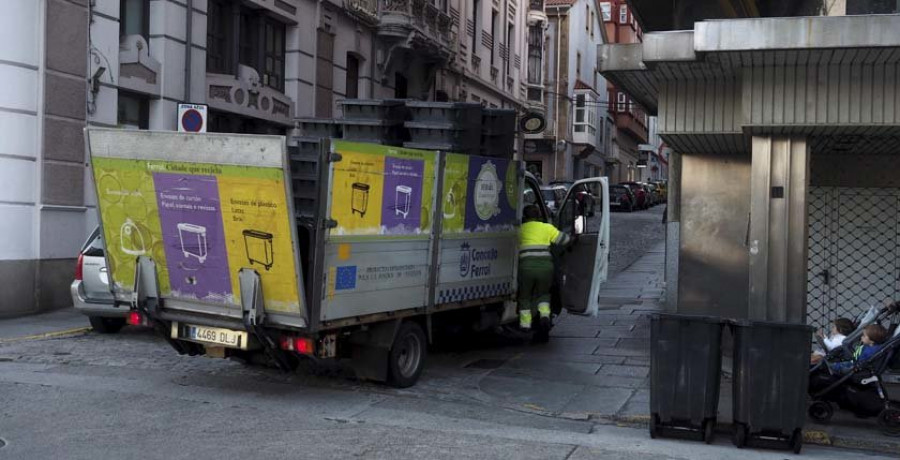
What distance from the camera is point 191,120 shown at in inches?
514

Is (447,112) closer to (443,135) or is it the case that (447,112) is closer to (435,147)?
(443,135)

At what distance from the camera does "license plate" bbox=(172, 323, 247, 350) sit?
7645 mm

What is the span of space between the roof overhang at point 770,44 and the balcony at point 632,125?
174ft

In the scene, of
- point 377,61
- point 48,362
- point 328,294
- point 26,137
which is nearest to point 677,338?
point 328,294

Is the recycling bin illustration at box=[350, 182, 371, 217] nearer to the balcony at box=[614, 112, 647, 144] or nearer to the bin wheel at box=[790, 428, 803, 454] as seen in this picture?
the bin wheel at box=[790, 428, 803, 454]

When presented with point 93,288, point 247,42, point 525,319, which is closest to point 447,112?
point 525,319

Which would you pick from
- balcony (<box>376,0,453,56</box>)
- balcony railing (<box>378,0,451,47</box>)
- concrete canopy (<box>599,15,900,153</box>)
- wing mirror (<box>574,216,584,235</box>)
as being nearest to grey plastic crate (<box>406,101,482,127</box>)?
concrete canopy (<box>599,15,900,153</box>)

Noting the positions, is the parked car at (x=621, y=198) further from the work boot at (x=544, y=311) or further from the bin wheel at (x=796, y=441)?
the bin wheel at (x=796, y=441)

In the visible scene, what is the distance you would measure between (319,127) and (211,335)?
3.43 meters

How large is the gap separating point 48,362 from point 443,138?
15.8ft

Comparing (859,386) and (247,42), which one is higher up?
(247,42)

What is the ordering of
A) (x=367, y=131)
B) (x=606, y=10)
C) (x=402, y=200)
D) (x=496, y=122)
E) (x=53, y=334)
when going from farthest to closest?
(x=606, y=10), (x=53, y=334), (x=496, y=122), (x=367, y=131), (x=402, y=200)

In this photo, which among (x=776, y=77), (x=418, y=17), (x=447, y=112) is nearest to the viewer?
(x=776, y=77)

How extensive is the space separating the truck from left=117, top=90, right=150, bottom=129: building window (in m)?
7.41
